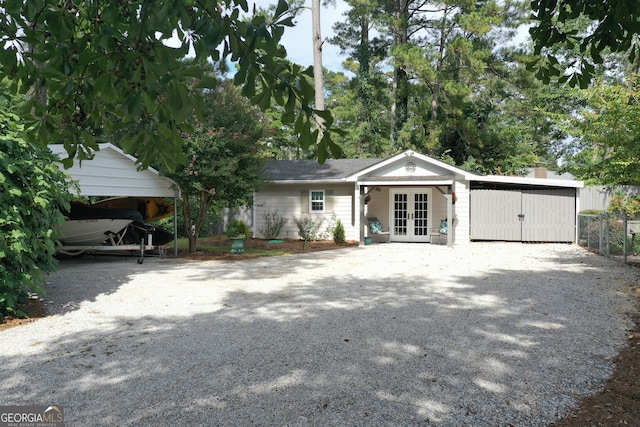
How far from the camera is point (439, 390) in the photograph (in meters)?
3.86

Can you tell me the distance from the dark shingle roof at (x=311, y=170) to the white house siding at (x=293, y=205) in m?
0.43

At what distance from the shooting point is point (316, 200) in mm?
19406

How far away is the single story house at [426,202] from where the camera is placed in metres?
17.8

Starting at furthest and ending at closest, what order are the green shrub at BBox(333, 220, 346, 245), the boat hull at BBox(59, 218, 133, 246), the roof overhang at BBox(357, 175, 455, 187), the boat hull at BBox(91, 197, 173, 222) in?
the green shrub at BBox(333, 220, 346, 245)
the roof overhang at BBox(357, 175, 455, 187)
the boat hull at BBox(91, 197, 173, 222)
the boat hull at BBox(59, 218, 133, 246)

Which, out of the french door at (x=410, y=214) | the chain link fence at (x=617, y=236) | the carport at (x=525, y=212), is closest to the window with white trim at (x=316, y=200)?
the french door at (x=410, y=214)

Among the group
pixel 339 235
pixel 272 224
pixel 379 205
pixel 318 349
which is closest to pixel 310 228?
pixel 339 235

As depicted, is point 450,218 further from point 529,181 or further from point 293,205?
point 293,205

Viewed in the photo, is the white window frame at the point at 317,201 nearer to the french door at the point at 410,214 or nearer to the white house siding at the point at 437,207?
the french door at the point at 410,214

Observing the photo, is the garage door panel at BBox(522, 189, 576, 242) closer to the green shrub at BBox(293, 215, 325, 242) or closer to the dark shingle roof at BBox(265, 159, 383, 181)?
the dark shingle roof at BBox(265, 159, 383, 181)

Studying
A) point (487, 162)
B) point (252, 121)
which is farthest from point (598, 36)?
point (487, 162)

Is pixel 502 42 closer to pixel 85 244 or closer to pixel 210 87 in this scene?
pixel 85 244

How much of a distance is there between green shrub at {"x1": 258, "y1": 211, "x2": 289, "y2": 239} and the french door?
15.2 ft

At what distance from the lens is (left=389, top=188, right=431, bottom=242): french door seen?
18.8 meters

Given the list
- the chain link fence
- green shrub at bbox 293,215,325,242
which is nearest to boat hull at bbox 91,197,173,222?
green shrub at bbox 293,215,325,242
